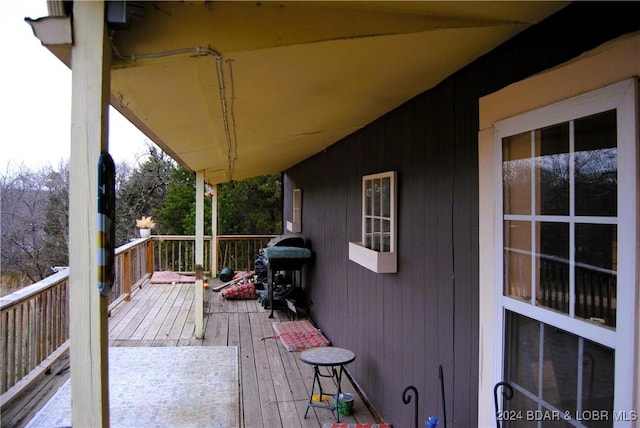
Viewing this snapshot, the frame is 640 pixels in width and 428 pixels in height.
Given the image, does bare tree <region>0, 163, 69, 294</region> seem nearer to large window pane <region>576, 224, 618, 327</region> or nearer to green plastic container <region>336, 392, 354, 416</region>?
green plastic container <region>336, 392, 354, 416</region>

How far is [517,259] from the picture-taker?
5.33 ft

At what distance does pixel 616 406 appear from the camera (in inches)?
45.3

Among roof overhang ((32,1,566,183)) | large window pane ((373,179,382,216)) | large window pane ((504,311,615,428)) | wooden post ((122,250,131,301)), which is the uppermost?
roof overhang ((32,1,566,183))

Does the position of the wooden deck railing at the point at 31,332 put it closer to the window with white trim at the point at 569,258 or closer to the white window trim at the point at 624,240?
the window with white trim at the point at 569,258

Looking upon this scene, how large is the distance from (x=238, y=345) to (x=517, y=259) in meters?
3.91

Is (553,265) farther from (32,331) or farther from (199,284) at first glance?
(199,284)

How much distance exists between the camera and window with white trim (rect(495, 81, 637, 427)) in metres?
1.14

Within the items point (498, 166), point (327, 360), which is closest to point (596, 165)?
point (498, 166)

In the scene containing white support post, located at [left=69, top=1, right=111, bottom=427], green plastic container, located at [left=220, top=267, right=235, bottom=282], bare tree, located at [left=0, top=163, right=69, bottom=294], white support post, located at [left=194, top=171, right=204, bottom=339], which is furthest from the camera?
green plastic container, located at [left=220, top=267, right=235, bottom=282]

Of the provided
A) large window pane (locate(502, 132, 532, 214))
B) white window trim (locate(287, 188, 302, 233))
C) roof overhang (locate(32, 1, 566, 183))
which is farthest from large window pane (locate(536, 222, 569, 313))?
white window trim (locate(287, 188, 302, 233))

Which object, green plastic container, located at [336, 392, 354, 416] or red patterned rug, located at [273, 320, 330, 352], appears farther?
red patterned rug, located at [273, 320, 330, 352]

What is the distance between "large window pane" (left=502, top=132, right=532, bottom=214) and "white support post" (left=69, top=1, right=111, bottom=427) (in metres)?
1.39

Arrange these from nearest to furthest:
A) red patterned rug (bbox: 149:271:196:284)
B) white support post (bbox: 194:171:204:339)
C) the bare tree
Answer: white support post (bbox: 194:171:204:339), red patterned rug (bbox: 149:271:196:284), the bare tree

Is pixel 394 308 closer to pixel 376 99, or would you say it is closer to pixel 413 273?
pixel 413 273
